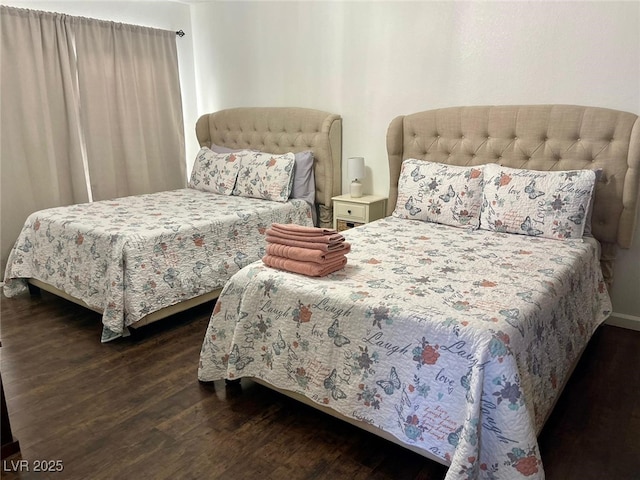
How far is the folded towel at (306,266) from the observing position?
2027mm

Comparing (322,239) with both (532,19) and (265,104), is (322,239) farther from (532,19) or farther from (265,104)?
(265,104)

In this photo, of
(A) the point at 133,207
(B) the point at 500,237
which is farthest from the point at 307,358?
(A) the point at 133,207

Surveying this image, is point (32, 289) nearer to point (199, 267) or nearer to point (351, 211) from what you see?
point (199, 267)

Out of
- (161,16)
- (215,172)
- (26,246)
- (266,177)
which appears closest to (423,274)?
(266,177)

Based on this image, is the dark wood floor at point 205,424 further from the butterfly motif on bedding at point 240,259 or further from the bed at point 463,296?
the butterfly motif on bedding at point 240,259

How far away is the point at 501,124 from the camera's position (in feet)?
9.82

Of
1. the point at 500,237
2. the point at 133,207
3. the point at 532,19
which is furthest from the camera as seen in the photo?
the point at 133,207

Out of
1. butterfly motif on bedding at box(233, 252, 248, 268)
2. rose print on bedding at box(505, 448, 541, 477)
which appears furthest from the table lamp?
rose print on bedding at box(505, 448, 541, 477)

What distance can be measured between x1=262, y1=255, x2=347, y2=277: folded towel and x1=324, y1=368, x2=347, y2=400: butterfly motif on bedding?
0.41 meters

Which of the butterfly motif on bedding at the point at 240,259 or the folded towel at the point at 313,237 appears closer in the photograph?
the folded towel at the point at 313,237

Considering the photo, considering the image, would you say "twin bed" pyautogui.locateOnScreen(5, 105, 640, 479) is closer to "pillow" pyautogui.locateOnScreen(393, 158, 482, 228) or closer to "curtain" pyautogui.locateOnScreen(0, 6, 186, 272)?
"pillow" pyautogui.locateOnScreen(393, 158, 482, 228)

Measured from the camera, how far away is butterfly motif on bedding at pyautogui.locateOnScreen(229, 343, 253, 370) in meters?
2.13

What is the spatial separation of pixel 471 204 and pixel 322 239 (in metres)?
1.22

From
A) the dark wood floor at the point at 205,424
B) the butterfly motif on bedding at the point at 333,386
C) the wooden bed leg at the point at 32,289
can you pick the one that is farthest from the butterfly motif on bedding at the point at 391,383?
the wooden bed leg at the point at 32,289
